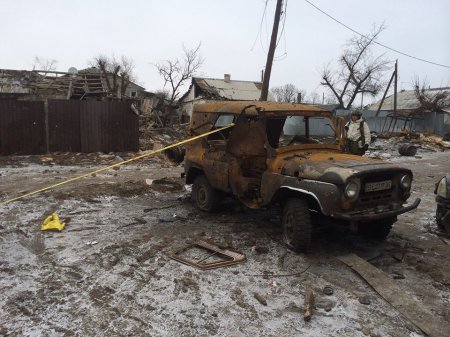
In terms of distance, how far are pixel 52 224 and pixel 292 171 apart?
12.5 ft

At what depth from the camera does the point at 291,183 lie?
501 centimetres

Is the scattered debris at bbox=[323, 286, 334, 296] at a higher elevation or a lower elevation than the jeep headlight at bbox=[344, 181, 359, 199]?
lower

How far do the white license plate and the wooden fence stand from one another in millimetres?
12568

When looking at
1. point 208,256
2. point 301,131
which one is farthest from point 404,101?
point 208,256

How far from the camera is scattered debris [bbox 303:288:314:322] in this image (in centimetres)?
360

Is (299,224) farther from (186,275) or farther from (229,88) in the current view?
(229,88)

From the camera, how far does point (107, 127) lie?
15391 millimetres

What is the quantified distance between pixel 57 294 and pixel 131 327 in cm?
105

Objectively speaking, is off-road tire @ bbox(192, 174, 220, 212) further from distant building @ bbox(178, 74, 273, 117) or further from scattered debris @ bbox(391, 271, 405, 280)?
distant building @ bbox(178, 74, 273, 117)

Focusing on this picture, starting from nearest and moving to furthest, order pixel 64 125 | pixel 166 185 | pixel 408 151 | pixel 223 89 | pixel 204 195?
1. pixel 204 195
2. pixel 166 185
3. pixel 64 125
4. pixel 408 151
5. pixel 223 89

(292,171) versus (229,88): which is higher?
(229,88)

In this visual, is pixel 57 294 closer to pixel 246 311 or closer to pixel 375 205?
pixel 246 311

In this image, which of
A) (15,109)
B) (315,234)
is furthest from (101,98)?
(315,234)

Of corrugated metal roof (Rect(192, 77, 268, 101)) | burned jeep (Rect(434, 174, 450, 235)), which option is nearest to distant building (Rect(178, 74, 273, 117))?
corrugated metal roof (Rect(192, 77, 268, 101))
